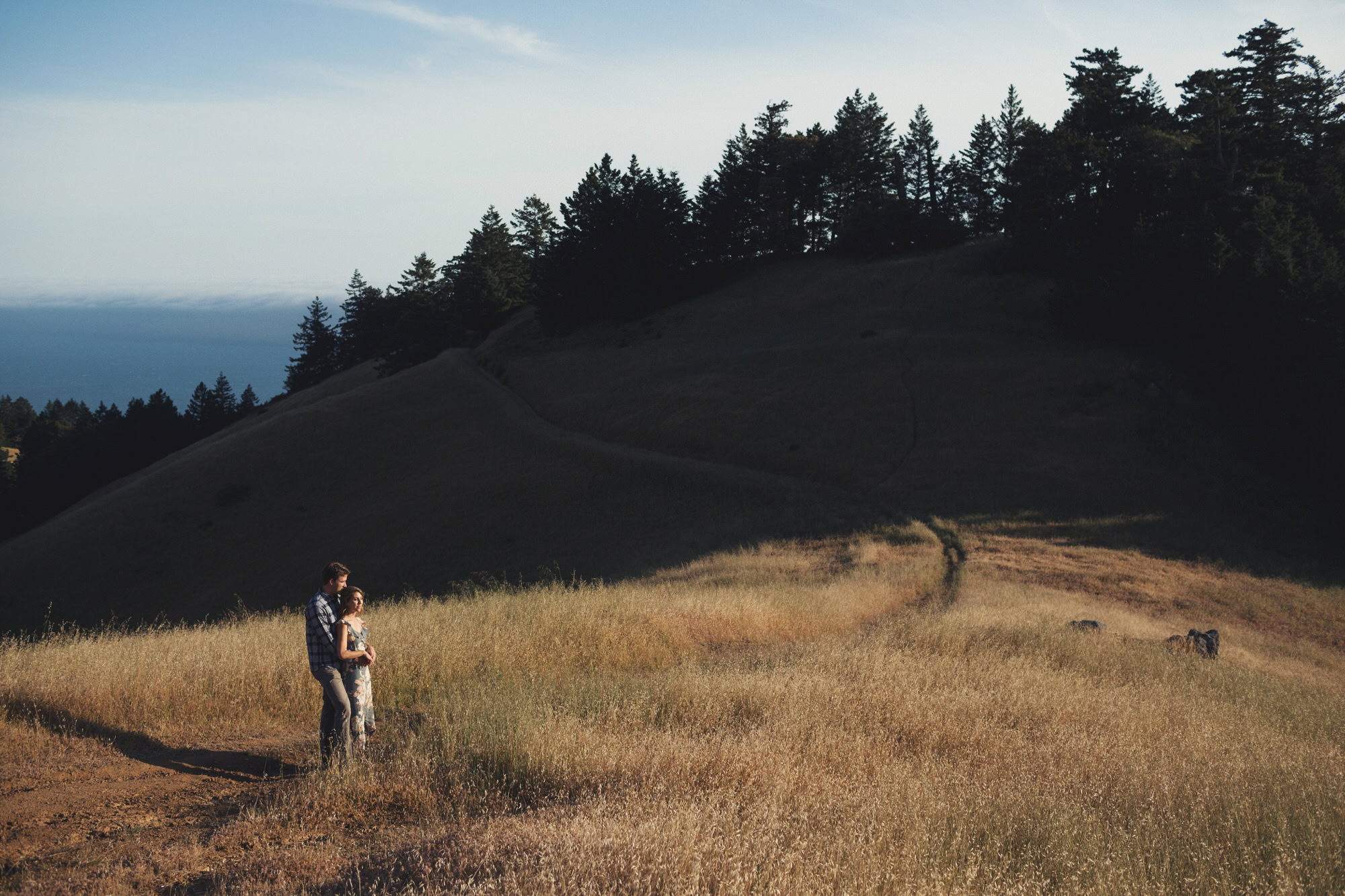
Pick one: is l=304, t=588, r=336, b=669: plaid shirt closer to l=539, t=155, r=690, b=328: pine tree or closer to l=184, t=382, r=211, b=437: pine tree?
l=539, t=155, r=690, b=328: pine tree

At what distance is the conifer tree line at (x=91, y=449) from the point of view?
68625 millimetres

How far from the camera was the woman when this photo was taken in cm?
723

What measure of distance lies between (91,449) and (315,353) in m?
31.4

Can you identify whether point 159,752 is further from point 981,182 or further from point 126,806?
point 981,182

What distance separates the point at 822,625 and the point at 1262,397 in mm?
28524

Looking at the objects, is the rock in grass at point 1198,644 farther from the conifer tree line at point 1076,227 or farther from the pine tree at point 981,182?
the pine tree at point 981,182

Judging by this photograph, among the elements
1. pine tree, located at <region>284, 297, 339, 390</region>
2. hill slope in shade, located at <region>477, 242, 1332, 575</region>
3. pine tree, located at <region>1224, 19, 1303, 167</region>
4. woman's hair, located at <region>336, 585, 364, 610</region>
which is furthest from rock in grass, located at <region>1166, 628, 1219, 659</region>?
pine tree, located at <region>284, 297, 339, 390</region>

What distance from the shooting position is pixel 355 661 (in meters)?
7.34

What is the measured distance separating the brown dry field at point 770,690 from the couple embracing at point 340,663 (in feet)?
1.03

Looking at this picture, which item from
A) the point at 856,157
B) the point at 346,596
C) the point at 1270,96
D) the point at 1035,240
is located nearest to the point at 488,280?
the point at 856,157

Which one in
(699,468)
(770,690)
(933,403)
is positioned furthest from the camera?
(933,403)

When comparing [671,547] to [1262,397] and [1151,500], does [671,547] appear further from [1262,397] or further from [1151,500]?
[1262,397]

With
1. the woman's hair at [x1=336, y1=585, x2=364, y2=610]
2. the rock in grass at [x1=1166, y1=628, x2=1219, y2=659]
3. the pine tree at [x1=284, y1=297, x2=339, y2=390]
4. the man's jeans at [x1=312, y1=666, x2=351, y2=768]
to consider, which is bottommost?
the rock in grass at [x1=1166, y1=628, x2=1219, y2=659]

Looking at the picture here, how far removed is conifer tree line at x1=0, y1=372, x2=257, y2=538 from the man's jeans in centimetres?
7706
